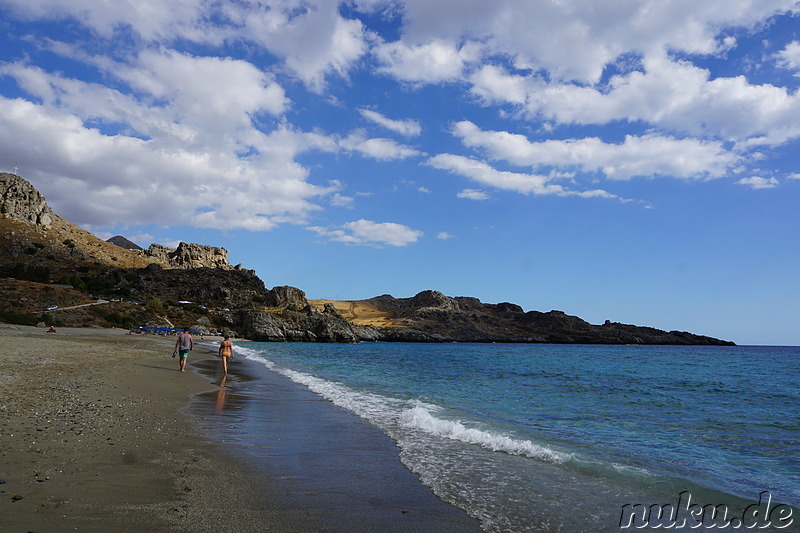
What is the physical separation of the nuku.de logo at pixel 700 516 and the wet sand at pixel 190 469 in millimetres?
2603

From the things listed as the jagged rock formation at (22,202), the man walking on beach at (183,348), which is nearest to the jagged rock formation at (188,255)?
the jagged rock formation at (22,202)

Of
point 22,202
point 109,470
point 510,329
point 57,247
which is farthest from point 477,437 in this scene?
point 510,329

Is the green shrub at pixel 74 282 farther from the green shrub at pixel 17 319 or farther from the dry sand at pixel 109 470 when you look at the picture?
the dry sand at pixel 109 470

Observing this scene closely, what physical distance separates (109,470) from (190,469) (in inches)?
41.6

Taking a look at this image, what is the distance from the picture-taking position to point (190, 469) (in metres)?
6.81

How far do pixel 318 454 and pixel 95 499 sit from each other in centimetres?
399

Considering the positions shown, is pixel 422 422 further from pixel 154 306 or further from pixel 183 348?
pixel 154 306

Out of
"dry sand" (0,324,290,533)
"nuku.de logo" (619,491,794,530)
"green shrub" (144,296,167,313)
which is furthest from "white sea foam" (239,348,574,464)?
"green shrub" (144,296,167,313)

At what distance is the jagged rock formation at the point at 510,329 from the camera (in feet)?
526

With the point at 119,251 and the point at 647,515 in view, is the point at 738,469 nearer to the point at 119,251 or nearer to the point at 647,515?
the point at 647,515

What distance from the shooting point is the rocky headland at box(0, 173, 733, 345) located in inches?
2958

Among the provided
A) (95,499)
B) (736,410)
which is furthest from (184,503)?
(736,410)

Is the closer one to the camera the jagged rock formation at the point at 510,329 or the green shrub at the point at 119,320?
the green shrub at the point at 119,320

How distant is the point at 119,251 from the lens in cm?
14675
